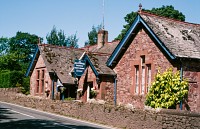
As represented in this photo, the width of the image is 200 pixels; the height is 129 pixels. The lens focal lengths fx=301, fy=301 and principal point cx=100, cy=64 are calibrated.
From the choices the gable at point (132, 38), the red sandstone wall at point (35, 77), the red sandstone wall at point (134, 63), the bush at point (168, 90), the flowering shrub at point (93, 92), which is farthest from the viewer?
the red sandstone wall at point (35, 77)

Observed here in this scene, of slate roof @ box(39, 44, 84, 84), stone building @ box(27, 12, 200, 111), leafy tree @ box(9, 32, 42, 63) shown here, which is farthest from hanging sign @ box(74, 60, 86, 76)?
leafy tree @ box(9, 32, 42, 63)

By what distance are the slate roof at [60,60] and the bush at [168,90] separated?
48.1 ft

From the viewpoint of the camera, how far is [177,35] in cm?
2095

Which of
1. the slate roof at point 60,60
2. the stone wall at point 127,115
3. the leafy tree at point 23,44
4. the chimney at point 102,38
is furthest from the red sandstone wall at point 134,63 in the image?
the leafy tree at point 23,44

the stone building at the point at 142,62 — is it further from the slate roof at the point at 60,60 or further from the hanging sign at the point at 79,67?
the slate roof at the point at 60,60

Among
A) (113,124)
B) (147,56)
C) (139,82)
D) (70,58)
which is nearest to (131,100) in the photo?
(139,82)

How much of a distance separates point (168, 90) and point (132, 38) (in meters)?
6.40

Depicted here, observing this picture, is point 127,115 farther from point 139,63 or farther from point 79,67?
point 79,67

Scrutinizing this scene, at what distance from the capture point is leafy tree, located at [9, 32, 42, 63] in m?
84.8

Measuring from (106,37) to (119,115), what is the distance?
2351 centimetres

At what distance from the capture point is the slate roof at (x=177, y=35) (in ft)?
63.7

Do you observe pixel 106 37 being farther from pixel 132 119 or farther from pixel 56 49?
pixel 132 119

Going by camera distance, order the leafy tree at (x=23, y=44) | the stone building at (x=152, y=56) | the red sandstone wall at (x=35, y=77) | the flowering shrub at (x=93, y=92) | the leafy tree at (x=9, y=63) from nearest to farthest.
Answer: the stone building at (x=152, y=56) < the flowering shrub at (x=93, y=92) < the red sandstone wall at (x=35, y=77) < the leafy tree at (x=9, y=63) < the leafy tree at (x=23, y=44)

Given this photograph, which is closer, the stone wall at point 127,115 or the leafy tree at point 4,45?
the stone wall at point 127,115
